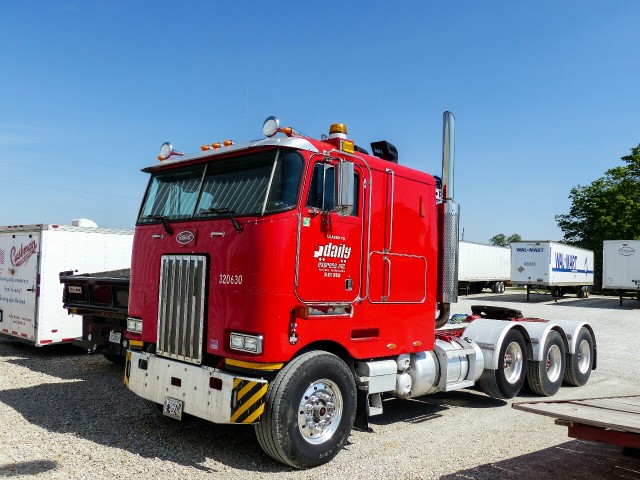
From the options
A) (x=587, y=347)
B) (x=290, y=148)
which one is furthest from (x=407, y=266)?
(x=587, y=347)

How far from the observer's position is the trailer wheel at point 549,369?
895cm

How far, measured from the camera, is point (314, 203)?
18.5 ft

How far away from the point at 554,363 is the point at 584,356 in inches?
42.8

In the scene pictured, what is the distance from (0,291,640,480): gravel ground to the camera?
17.8ft

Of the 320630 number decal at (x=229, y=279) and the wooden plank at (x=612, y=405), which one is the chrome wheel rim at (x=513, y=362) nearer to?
the wooden plank at (x=612, y=405)

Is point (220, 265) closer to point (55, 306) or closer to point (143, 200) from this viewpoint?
point (143, 200)

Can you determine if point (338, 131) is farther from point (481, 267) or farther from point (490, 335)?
point (481, 267)

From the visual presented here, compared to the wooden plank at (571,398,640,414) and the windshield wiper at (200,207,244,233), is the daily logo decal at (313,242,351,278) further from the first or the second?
the wooden plank at (571,398,640,414)

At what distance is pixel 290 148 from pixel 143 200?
2381mm

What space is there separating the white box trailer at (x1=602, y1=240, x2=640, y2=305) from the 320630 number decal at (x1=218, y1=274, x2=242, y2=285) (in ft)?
103

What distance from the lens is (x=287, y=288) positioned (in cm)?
540

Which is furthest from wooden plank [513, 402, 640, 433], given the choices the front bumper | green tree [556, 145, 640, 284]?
green tree [556, 145, 640, 284]

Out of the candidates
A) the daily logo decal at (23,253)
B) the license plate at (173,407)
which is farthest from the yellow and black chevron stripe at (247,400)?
the daily logo decal at (23,253)

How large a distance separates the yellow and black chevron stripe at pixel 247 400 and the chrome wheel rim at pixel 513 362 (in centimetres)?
480
